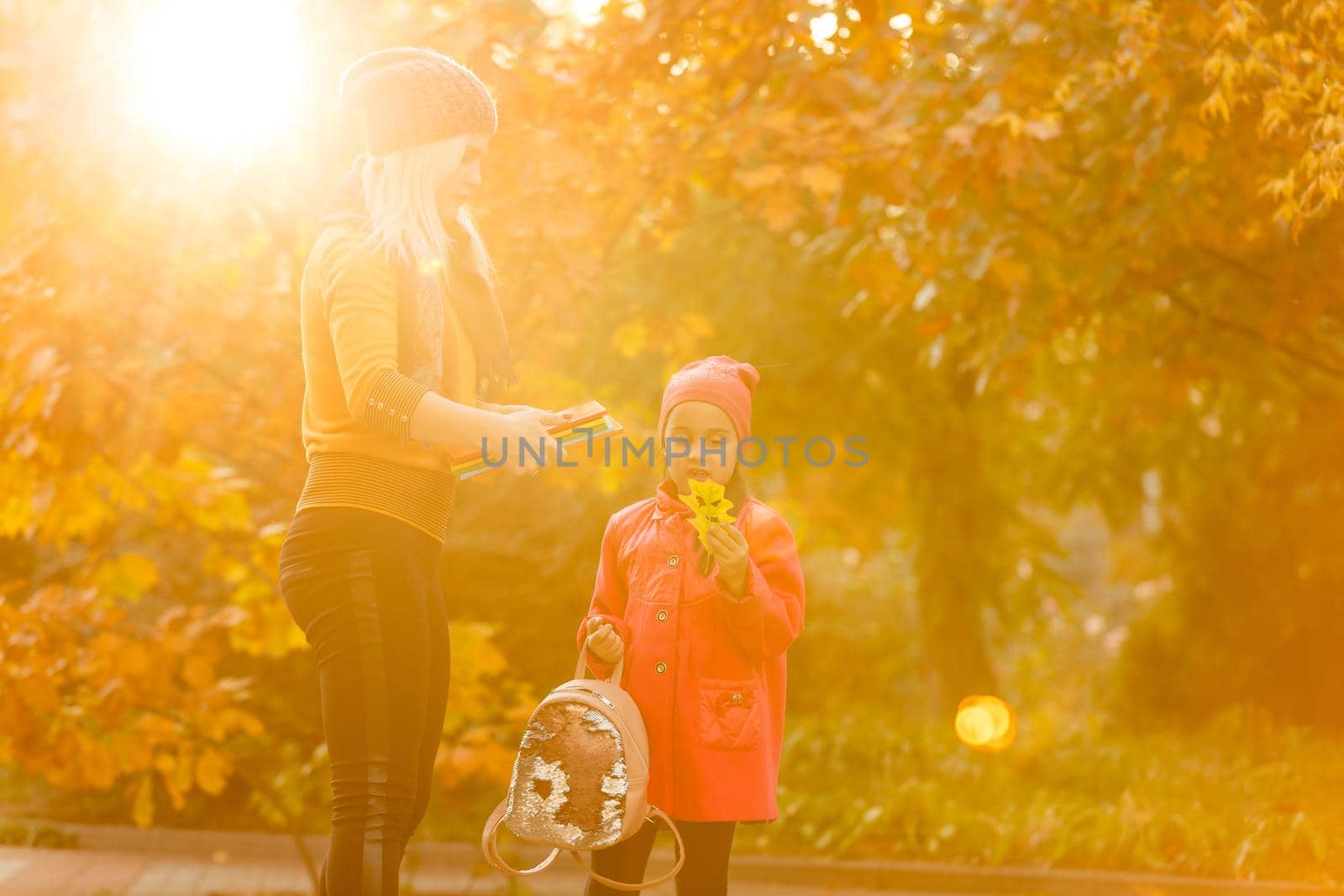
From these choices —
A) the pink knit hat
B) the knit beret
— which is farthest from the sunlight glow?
the pink knit hat

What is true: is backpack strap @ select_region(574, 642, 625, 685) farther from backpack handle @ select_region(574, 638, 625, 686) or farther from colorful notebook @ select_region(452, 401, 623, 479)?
colorful notebook @ select_region(452, 401, 623, 479)

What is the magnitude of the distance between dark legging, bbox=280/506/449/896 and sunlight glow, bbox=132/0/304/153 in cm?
222

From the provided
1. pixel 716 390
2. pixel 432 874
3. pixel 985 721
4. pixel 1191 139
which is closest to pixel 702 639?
pixel 716 390

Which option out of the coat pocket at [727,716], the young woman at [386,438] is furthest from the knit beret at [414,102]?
the coat pocket at [727,716]

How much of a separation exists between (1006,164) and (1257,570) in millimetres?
6410

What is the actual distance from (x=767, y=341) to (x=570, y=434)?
653 centimetres

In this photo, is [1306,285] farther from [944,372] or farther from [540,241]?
[944,372]

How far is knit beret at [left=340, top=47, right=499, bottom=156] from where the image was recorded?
2994 mm

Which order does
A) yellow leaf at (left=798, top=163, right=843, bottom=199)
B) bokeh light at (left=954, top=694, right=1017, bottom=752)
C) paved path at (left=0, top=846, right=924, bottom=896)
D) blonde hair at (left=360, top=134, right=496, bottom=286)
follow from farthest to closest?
bokeh light at (left=954, top=694, right=1017, bottom=752)
paved path at (left=0, top=846, right=924, bottom=896)
yellow leaf at (left=798, top=163, right=843, bottom=199)
blonde hair at (left=360, top=134, right=496, bottom=286)

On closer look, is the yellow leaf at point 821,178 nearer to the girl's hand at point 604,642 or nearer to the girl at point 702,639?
the girl at point 702,639

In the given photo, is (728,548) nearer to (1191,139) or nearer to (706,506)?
(706,506)

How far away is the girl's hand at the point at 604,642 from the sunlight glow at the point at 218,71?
2368mm

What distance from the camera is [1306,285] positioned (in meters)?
5.71

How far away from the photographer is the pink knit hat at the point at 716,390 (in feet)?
11.1
